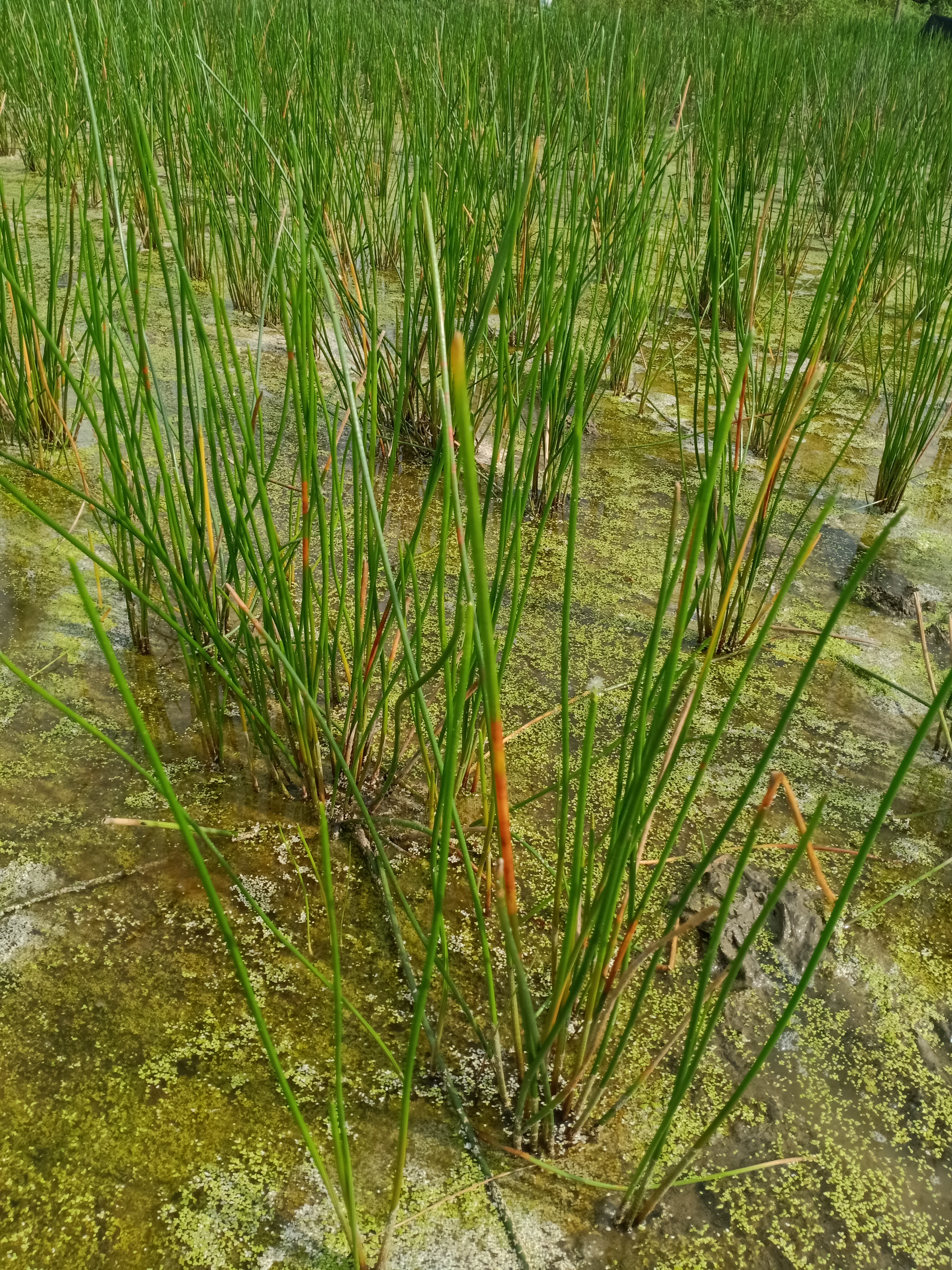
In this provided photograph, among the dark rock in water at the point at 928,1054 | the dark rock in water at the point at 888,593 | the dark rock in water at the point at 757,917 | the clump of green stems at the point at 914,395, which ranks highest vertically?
the clump of green stems at the point at 914,395

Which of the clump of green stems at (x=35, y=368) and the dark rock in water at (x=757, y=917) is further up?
the clump of green stems at (x=35, y=368)

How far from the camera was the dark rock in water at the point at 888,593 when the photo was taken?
147cm

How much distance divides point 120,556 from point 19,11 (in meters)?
2.78

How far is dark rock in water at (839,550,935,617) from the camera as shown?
4.84 ft

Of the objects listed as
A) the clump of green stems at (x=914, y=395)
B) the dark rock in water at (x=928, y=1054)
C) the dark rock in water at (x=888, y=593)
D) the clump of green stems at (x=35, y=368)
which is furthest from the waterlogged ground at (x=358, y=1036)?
the clump of green stems at (x=914, y=395)

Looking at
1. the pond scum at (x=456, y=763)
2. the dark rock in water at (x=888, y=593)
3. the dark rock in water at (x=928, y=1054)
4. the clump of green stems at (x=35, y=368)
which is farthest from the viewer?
the dark rock in water at (x=888, y=593)

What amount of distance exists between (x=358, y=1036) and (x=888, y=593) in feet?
3.64

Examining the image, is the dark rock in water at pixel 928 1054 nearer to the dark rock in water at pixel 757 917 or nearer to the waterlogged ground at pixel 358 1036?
the waterlogged ground at pixel 358 1036

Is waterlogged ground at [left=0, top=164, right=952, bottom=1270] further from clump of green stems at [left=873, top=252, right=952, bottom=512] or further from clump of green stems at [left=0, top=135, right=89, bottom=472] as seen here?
clump of green stems at [left=873, top=252, right=952, bottom=512]

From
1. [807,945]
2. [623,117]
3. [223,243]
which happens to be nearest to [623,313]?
[623,117]

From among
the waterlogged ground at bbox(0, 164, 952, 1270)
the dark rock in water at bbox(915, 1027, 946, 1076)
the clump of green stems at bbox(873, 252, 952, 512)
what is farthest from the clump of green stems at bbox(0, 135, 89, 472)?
the clump of green stems at bbox(873, 252, 952, 512)

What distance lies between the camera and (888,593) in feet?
4.91

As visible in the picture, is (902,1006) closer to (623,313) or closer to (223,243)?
(623,313)

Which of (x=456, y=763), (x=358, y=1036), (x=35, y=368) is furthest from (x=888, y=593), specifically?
(x=35, y=368)
